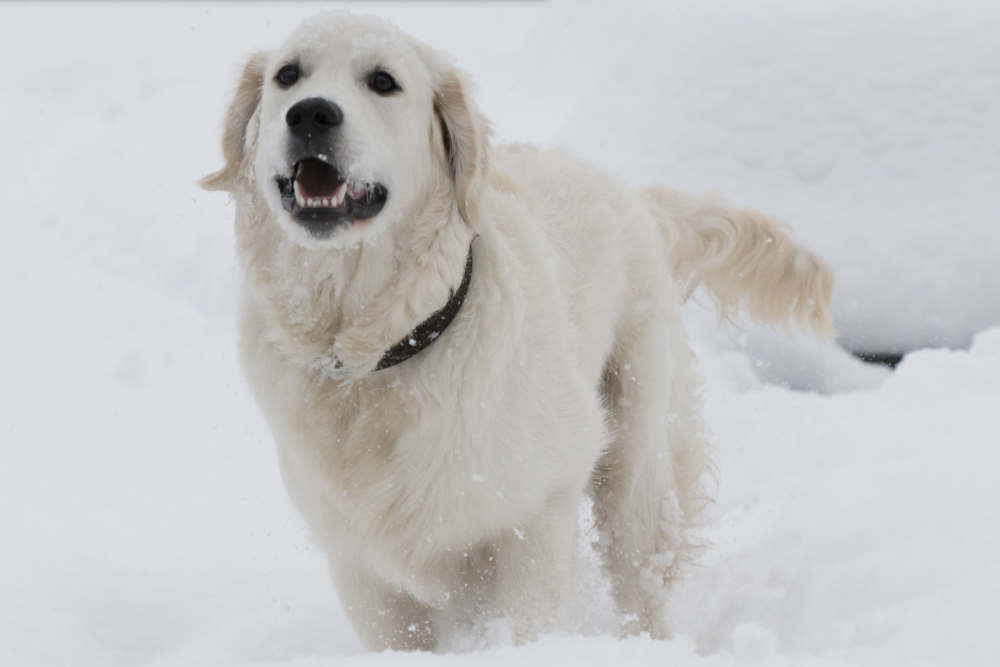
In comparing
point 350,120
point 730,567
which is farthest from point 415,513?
point 730,567

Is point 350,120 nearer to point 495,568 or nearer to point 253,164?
point 253,164

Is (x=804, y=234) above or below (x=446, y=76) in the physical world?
below

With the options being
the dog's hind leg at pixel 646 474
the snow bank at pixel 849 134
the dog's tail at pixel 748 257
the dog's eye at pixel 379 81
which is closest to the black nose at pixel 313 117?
the dog's eye at pixel 379 81

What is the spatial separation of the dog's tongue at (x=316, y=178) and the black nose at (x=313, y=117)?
0.34 feet

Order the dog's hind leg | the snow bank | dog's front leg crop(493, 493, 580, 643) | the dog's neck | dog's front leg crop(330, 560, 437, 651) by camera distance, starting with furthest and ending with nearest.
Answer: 1. the snow bank
2. the dog's hind leg
3. dog's front leg crop(330, 560, 437, 651)
4. dog's front leg crop(493, 493, 580, 643)
5. the dog's neck

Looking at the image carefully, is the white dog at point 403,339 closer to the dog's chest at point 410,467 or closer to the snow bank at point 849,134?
the dog's chest at point 410,467

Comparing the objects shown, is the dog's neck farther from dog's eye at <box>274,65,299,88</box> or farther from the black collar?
dog's eye at <box>274,65,299,88</box>

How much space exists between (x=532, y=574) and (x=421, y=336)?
674 millimetres

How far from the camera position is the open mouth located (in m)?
2.54

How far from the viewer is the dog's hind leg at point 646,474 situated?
361cm

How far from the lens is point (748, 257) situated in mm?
4145

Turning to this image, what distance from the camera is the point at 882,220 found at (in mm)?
6129

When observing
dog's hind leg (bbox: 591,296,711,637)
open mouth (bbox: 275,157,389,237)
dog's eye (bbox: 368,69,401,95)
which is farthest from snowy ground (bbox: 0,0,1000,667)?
dog's eye (bbox: 368,69,401,95)

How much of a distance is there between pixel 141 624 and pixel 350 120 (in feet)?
6.75
